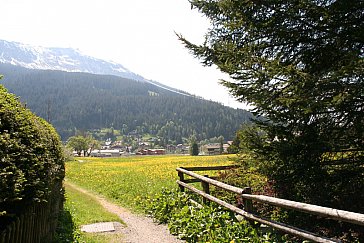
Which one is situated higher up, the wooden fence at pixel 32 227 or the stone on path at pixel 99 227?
the wooden fence at pixel 32 227

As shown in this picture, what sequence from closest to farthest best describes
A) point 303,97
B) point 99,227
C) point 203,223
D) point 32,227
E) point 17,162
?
point 17,162 < point 32,227 < point 303,97 < point 203,223 < point 99,227

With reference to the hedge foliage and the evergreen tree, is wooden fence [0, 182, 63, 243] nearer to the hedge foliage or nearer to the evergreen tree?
the hedge foliage

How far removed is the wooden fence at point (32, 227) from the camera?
13.9 ft

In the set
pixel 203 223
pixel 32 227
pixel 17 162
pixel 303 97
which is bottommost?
pixel 203 223

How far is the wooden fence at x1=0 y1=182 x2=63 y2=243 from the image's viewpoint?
4246 millimetres

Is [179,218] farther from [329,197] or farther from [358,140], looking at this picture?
[358,140]

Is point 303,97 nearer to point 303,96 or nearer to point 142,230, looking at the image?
point 303,96

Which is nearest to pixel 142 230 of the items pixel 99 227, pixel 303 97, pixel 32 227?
pixel 99 227

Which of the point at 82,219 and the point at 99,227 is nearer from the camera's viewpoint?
the point at 99,227

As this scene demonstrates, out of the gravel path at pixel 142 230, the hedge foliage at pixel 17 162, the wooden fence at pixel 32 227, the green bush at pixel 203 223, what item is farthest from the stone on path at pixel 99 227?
the hedge foliage at pixel 17 162

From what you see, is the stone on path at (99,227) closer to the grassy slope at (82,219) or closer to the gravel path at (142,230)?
the grassy slope at (82,219)

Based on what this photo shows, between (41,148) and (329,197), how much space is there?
5844 millimetres

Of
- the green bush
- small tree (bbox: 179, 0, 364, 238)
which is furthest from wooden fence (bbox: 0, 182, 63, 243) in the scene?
small tree (bbox: 179, 0, 364, 238)

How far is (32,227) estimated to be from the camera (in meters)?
5.60
